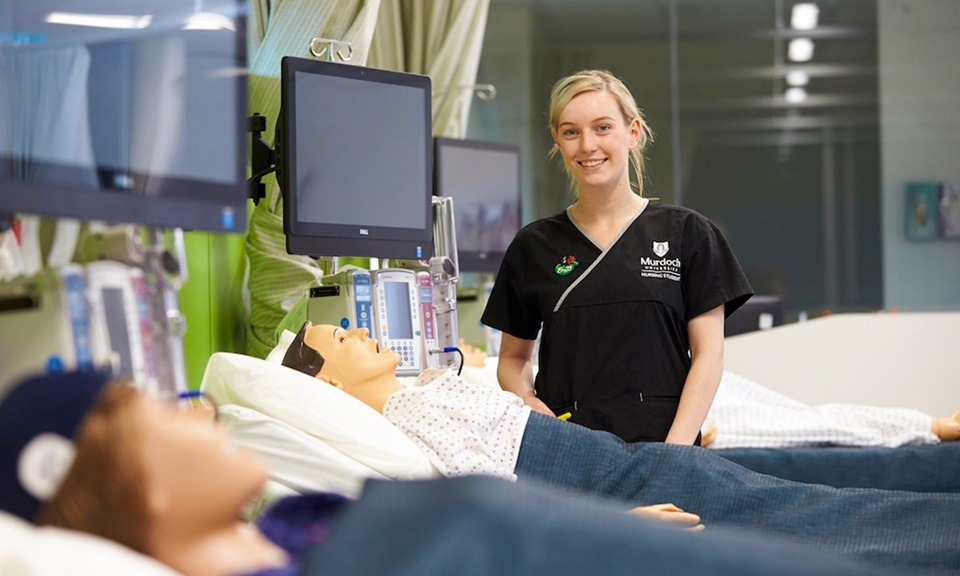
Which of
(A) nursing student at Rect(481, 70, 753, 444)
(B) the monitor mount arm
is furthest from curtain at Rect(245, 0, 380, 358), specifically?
(A) nursing student at Rect(481, 70, 753, 444)

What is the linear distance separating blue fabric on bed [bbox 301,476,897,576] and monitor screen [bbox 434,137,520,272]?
3212 mm

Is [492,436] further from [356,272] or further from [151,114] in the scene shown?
[151,114]

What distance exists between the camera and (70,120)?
58.9 inches

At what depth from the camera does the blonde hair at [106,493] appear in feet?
3.51

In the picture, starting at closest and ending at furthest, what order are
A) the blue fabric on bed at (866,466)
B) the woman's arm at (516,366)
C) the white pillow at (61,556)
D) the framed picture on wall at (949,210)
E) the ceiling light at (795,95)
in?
1. the white pillow at (61,556)
2. the woman's arm at (516,366)
3. the blue fabric on bed at (866,466)
4. the framed picture on wall at (949,210)
5. the ceiling light at (795,95)

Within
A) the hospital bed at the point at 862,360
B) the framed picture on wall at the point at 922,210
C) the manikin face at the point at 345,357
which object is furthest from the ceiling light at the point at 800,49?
the manikin face at the point at 345,357

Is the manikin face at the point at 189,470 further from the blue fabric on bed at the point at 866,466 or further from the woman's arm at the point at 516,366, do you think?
the blue fabric on bed at the point at 866,466

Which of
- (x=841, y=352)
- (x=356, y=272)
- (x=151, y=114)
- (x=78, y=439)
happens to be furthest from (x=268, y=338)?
(x=841, y=352)

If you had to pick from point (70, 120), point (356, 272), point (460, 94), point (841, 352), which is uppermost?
point (460, 94)

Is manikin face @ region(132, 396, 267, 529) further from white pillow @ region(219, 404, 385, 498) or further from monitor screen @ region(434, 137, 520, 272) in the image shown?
monitor screen @ region(434, 137, 520, 272)

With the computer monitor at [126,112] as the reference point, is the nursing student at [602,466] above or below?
below

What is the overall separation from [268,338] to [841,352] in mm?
2529

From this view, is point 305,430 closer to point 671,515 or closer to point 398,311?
point 671,515

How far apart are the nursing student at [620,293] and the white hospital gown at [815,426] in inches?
25.7
